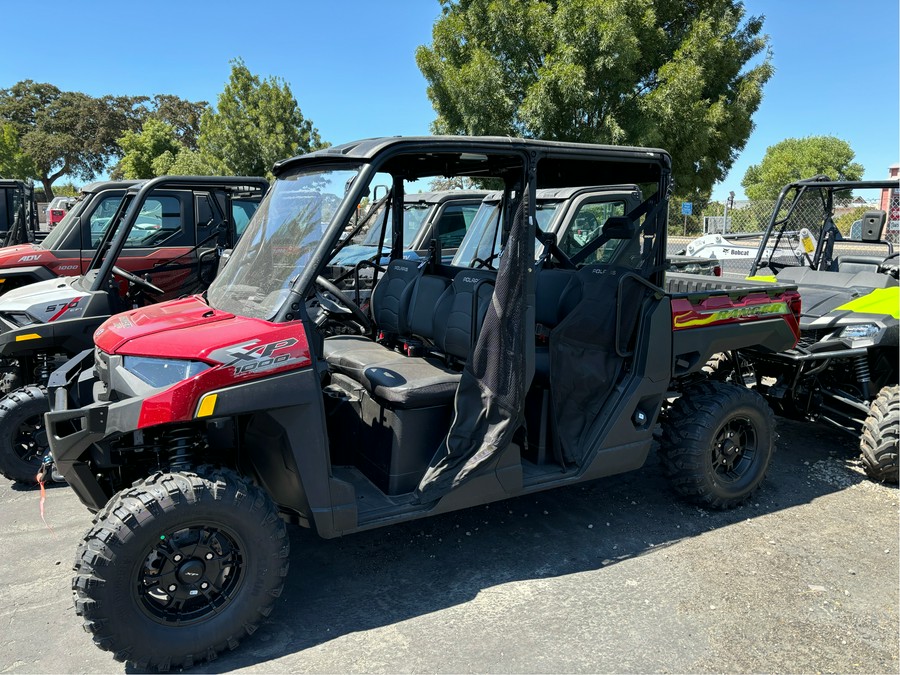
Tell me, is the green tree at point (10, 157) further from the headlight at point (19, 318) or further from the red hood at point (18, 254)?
the headlight at point (19, 318)

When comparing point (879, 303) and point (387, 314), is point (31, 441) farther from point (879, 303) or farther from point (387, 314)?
point (879, 303)

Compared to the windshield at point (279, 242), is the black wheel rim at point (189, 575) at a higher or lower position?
lower

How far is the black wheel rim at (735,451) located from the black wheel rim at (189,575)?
3073mm

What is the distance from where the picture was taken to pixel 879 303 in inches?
216

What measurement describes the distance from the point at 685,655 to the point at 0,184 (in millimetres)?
12788

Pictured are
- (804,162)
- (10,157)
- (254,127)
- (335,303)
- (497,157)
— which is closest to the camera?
(335,303)

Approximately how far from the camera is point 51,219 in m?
18.9

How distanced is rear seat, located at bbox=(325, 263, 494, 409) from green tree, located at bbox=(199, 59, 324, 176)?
1900 centimetres

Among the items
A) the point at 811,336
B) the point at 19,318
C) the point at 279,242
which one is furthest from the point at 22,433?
the point at 811,336

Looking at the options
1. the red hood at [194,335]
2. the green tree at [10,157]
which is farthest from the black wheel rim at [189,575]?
the green tree at [10,157]

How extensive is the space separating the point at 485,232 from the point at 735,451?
8.00 feet

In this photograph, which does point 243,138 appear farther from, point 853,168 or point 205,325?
point 853,168

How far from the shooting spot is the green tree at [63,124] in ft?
151

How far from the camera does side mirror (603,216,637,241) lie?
4.09m
